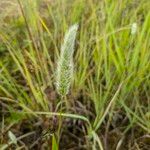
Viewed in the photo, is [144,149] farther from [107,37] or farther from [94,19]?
[94,19]

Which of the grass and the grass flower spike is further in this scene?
the grass

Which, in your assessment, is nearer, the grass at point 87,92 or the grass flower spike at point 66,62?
the grass flower spike at point 66,62

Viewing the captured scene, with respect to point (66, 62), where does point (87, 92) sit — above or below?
below

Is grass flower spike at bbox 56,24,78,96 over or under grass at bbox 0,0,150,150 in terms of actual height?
over

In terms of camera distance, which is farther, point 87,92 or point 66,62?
point 87,92

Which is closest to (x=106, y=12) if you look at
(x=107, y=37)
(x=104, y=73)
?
(x=107, y=37)

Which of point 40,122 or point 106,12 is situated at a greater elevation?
point 106,12

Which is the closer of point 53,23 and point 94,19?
point 94,19

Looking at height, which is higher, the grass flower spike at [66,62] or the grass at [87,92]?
the grass flower spike at [66,62]
